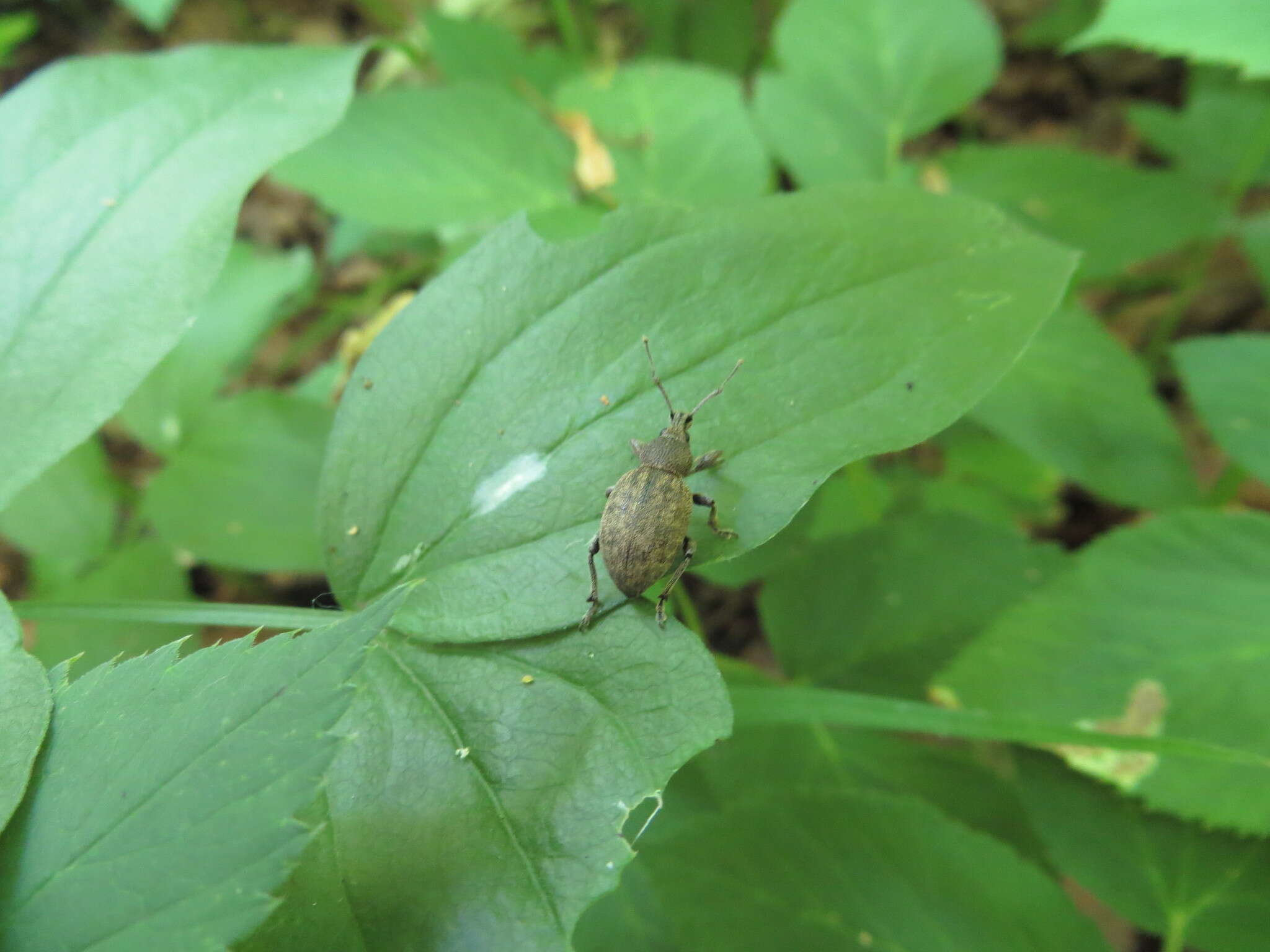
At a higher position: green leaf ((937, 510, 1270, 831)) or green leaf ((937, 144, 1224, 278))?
green leaf ((937, 144, 1224, 278))

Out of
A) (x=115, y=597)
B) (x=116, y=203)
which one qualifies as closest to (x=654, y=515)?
(x=116, y=203)

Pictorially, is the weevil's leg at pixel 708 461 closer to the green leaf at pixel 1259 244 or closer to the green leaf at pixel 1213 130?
the green leaf at pixel 1259 244

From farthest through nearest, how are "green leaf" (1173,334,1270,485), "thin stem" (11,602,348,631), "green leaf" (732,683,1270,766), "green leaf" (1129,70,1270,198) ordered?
"green leaf" (1129,70,1270,198)
"green leaf" (1173,334,1270,485)
"green leaf" (732,683,1270,766)
"thin stem" (11,602,348,631)

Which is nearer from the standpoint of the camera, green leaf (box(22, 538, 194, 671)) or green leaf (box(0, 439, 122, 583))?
green leaf (box(22, 538, 194, 671))

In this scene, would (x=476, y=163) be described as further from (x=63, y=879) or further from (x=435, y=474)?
(x=63, y=879)

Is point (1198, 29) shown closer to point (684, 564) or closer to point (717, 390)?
point (717, 390)

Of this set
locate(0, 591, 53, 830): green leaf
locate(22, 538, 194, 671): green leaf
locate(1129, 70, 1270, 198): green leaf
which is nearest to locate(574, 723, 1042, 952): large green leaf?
locate(0, 591, 53, 830): green leaf

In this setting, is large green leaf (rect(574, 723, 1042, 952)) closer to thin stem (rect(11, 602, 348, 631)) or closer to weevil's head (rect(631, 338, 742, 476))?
weevil's head (rect(631, 338, 742, 476))

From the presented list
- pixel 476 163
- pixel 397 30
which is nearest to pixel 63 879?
pixel 476 163
